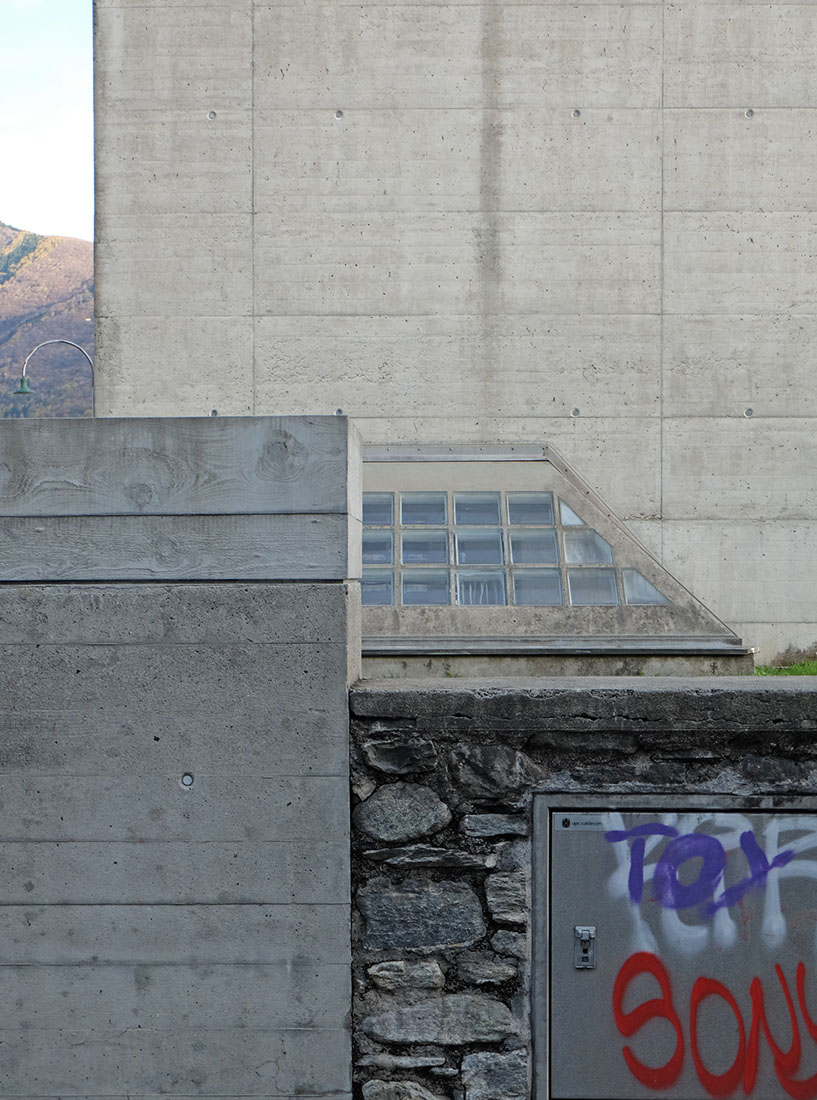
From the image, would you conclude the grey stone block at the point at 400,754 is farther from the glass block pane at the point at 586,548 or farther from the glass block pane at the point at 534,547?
the glass block pane at the point at 586,548

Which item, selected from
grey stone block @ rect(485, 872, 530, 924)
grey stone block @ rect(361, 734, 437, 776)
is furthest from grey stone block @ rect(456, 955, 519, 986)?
grey stone block @ rect(361, 734, 437, 776)

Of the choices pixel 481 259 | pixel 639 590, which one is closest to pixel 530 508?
pixel 639 590

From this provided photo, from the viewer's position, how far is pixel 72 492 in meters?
3.24

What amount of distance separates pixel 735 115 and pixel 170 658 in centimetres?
1249

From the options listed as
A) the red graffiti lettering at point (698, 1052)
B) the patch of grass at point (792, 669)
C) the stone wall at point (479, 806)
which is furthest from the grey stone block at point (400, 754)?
the patch of grass at point (792, 669)

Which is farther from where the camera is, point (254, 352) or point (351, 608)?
point (254, 352)

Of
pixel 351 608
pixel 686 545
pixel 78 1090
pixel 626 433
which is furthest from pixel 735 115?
pixel 78 1090

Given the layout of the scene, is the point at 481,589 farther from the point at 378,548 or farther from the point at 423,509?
the point at 423,509

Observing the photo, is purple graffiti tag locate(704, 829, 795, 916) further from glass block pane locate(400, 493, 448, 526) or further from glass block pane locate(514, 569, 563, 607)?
glass block pane locate(400, 493, 448, 526)

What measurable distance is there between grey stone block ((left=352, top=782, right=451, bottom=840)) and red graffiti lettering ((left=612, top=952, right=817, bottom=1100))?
709mm

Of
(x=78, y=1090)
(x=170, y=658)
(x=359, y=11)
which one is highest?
(x=359, y=11)

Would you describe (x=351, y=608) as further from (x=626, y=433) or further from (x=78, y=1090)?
(x=626, y=433)

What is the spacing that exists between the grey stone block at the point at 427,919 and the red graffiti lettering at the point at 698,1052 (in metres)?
0.65

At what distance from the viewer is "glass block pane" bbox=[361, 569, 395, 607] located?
915cm
